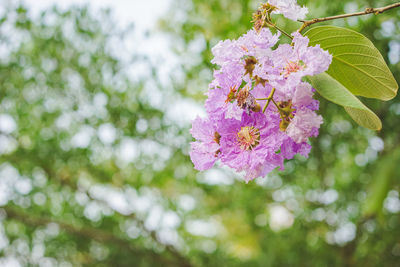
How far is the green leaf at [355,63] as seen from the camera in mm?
853

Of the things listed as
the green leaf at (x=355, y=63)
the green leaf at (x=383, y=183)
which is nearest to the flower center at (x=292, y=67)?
the green leaf at (x=355, y=63)

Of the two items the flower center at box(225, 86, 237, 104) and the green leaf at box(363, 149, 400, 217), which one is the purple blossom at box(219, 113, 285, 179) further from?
the green leaf at box(363, 149, 400, 217)

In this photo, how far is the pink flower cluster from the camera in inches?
31.1

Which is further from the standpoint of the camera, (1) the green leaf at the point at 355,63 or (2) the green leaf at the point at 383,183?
(2) the green leaf at the point at 383,183

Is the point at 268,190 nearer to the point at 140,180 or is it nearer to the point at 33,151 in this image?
the point at 140,180

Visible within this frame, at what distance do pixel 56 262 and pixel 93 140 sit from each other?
1.50m

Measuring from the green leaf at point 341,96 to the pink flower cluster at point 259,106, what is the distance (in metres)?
0.02

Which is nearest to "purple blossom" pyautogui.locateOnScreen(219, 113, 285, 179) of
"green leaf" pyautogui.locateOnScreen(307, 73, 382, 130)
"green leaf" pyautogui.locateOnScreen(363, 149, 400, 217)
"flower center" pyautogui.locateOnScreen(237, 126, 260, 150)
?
"flower center" pyautogui.locateOnScreen(237, 126, 260, 150)

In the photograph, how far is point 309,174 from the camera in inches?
151

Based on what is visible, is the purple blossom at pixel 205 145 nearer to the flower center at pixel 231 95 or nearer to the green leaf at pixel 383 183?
the flower center at pixel 231 95

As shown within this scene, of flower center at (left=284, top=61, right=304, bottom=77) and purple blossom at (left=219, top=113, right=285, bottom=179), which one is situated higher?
flower center at (left=284, top=61, right=304, bottom=77)

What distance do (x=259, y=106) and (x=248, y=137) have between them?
72 millimetres

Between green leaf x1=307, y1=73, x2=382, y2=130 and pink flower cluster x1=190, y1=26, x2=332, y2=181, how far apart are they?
24 mm

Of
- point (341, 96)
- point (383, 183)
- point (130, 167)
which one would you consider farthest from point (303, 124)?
point (130, 167)
